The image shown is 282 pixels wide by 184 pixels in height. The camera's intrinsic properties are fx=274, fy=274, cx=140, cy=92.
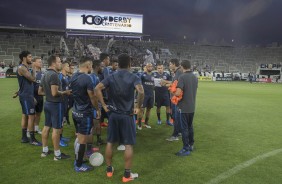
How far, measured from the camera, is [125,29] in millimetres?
45531

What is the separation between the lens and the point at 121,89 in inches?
206

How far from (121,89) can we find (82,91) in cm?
104

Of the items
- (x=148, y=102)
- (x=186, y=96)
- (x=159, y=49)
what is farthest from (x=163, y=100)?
(x=159, y=49)

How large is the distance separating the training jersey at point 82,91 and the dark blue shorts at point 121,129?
29.7 inches

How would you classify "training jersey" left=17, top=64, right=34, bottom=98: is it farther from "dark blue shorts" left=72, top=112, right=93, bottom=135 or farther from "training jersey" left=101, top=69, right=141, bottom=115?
"training jersey" left=101, top=69, right=141, bottom=115

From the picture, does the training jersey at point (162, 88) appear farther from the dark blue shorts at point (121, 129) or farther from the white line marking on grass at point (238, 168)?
the dark blue shorts at point (121, 129)

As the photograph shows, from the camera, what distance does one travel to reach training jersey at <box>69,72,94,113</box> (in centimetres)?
577

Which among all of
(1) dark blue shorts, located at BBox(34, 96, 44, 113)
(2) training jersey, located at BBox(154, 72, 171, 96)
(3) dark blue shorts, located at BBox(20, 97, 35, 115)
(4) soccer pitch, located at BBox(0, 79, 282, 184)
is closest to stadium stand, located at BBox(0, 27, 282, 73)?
(2) training jersey, located at BBox(154, 72, 171, 96)

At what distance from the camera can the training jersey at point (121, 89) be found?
524 centimetres

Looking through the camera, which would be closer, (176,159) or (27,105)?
(176,159)

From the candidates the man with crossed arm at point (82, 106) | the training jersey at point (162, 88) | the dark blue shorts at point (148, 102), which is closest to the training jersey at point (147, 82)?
the dark blue shorts at point (148, 102)

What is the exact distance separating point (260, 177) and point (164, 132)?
14.2ft

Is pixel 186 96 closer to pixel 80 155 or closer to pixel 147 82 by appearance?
pixel 80 155

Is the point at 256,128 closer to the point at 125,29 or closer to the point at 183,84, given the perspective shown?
the point at 183,84
